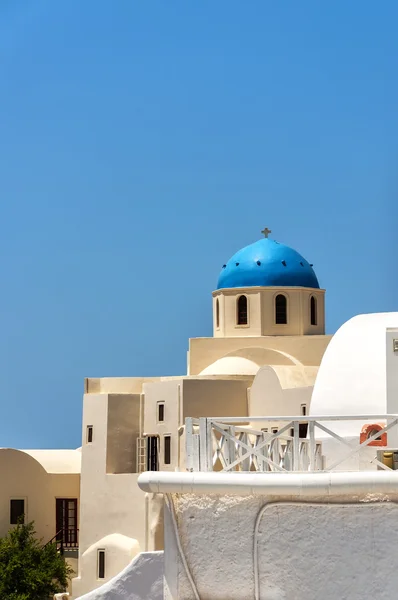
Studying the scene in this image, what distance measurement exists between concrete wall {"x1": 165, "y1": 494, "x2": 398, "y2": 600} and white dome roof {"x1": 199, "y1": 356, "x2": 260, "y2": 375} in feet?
78.9

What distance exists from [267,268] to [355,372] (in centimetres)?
1844

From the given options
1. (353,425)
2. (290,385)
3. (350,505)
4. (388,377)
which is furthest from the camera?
(290,385)

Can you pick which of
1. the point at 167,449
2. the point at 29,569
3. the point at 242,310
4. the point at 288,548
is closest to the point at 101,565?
the point at 29,569

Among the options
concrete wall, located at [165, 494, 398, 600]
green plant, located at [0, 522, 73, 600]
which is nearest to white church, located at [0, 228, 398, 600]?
concrete wall, located at [165, 494, 398, 600]

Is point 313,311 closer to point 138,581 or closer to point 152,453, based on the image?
point 152,453

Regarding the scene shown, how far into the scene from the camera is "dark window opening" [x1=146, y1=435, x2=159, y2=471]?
3609 centimetres

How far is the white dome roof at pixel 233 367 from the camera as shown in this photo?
122 ft

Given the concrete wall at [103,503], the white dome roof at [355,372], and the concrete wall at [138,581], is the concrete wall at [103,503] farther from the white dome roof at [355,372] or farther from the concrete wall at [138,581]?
the concrete wall at [138,581]

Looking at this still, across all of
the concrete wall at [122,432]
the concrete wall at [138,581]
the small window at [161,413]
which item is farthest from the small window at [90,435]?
the concrete wall at [138,581]

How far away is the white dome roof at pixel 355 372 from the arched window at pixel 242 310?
1692cm

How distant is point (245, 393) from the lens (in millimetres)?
35469


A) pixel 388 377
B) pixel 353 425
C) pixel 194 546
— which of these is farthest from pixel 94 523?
pixel 194 546

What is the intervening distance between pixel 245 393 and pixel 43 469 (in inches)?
271

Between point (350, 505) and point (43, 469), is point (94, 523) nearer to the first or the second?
point (43, 469)
